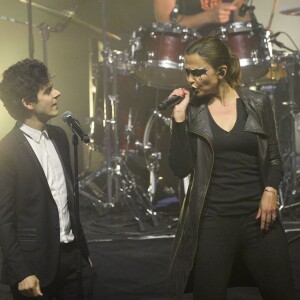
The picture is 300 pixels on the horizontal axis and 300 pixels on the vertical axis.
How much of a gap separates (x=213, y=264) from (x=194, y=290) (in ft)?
0.53

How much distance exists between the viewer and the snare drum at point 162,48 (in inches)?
221

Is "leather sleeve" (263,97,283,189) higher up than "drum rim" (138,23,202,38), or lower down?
lower down

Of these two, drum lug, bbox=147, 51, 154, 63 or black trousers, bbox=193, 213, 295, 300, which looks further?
drum lug, bbox=147, 51, 154, 63

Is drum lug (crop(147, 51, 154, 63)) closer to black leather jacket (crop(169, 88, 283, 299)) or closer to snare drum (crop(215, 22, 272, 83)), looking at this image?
snare drum (crop(215, 22, 272, 83))

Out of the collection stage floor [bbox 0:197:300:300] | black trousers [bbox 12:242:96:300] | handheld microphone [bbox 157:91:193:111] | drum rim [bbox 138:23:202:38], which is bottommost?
stage floor [bbox 0:197:300:300]

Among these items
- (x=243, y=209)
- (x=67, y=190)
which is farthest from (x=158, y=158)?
(x=243, y=209)

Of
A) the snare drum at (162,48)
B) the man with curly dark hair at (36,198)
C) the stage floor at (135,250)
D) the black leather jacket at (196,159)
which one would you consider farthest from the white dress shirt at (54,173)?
the snare drum at (162,48)

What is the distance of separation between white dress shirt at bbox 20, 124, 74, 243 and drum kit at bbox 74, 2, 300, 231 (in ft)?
8.54

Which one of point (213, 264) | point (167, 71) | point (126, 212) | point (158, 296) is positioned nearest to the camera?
point (213, 264)

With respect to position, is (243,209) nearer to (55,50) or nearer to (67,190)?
(67,190)

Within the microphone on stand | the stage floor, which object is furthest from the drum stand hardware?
the microphone on stand

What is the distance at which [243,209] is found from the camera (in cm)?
245

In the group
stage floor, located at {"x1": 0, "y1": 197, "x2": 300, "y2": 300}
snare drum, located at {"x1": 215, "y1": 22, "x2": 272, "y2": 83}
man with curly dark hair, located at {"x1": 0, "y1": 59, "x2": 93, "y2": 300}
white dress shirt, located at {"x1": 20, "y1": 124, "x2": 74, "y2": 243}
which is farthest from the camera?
snare drum, located at {"x1": 215, "y1": 22, "x2": 272, "y2": 83}

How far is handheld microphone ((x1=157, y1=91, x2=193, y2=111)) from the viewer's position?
244 cm
